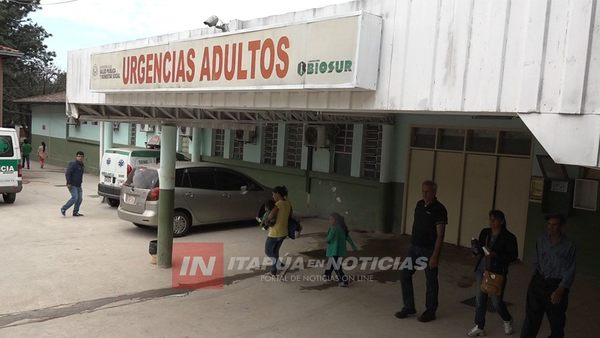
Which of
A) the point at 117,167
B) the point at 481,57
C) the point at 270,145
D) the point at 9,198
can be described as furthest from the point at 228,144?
the point at 481,57

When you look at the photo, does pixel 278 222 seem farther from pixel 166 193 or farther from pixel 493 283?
pixel 493 283

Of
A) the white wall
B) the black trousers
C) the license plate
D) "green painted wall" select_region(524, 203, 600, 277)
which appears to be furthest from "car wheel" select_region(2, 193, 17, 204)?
"green painted wall" select_region(524, 203, 600, 277)

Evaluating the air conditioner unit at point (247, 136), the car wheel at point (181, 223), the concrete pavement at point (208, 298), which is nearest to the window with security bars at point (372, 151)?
the concrete pavement at point (208, 298)

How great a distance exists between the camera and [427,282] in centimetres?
580

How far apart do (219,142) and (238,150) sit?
1.02 m

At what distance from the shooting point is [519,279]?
25.8 ft

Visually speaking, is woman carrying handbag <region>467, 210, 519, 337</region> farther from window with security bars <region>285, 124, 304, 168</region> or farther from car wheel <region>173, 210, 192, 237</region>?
window with security bars <region>285, 124, 304, 168</region>

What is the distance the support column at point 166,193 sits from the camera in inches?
308

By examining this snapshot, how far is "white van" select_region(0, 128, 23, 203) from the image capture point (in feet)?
42.6

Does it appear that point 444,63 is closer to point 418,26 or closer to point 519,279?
point 418,26

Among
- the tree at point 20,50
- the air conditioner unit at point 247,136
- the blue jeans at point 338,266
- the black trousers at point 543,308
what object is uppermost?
the tree at point 20,50

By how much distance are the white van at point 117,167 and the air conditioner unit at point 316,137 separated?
4.49 m

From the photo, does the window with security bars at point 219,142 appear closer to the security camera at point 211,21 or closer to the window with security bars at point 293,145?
the window with security bars at point 293,145

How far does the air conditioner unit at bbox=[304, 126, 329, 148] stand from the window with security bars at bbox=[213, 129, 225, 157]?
13.9 feet
